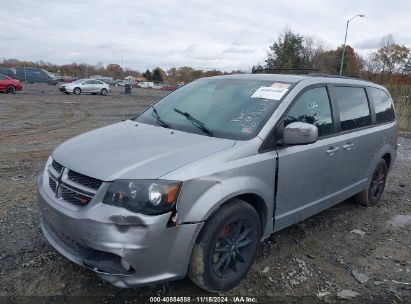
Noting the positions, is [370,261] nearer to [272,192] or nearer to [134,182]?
[272,192]

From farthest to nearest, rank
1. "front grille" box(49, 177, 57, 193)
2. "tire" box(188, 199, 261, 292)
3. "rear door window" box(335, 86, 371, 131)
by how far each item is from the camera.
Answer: "rear door window" box(335, 86, 371, 131) → "front grille" box(49, 177, 57, 193) → "tire" box(188, 199, 261, 292)

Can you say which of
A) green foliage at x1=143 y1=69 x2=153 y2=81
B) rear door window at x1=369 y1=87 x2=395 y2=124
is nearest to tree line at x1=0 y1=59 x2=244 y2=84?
green foliage at x1=143 y1=69 x2=153 y2=81

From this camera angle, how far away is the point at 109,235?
263 cm

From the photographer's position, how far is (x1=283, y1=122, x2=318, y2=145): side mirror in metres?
3.33

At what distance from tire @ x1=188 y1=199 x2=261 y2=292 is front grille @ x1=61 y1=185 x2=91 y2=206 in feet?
2.92

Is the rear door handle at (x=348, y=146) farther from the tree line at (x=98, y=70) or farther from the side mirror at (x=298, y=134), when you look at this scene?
the tree line at (x=98, y=70)

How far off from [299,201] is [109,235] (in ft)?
6.59

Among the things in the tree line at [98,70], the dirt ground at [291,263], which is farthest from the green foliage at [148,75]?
the dirt ground at [291,263]

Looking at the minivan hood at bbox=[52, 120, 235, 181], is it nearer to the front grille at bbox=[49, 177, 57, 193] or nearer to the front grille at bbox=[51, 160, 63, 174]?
the front grille at bbox=[51, 160, 63, 174]

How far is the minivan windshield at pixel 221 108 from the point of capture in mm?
3473

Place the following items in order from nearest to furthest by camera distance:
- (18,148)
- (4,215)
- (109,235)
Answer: (109,235)
(4,215)
(18,148)

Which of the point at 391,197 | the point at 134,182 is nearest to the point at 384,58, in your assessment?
the point at 391,197

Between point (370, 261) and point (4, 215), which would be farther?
point (4, 215)

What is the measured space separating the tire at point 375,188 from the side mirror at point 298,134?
245 cm
